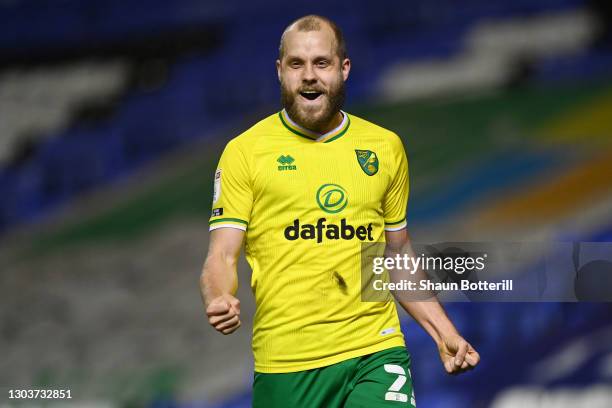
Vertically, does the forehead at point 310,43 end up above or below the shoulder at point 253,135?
above

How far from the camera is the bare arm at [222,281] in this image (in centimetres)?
311

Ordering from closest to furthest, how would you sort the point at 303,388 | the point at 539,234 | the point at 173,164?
the point at 303,388
the point at 539,234
the point at 173,164

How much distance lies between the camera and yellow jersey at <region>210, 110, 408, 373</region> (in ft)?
11.5

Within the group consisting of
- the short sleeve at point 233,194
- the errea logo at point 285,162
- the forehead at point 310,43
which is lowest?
the short sleeve at point 233,194

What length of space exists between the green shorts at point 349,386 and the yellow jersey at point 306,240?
0.10 ft

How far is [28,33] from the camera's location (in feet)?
24.1

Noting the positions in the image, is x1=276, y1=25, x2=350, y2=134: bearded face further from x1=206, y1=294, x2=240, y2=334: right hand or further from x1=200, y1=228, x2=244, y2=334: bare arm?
x1=206, y1=294, x2=240, y2=334: right hand

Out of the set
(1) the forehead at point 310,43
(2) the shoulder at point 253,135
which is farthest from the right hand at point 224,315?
(1) the forehead at point 310,43

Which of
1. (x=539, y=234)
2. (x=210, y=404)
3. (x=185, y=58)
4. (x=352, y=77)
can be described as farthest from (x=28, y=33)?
(x=539, y=234)

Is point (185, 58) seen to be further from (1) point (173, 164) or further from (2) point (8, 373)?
(2) point (8, 373)

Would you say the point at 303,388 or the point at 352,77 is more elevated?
the point at 352,77

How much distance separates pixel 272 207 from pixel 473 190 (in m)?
3.21

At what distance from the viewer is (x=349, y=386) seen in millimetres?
3475

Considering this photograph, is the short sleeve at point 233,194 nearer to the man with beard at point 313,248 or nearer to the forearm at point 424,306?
the man with beard at point 313,248
